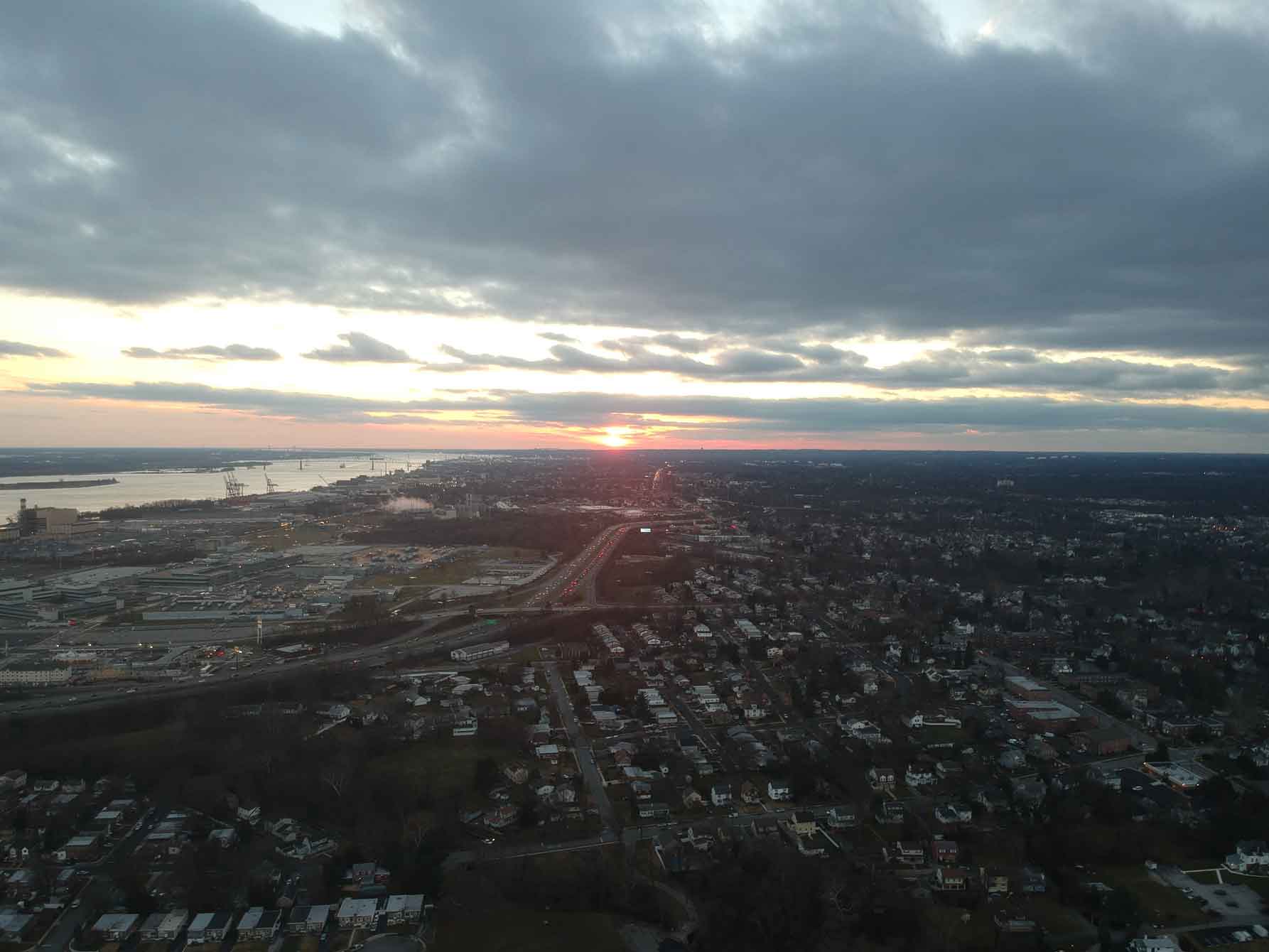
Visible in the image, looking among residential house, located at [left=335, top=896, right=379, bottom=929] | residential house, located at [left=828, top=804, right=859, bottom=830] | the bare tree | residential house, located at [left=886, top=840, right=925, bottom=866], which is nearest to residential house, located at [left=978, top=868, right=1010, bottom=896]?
residential house, located at [left=886, top=840, right=925, bottom=866]

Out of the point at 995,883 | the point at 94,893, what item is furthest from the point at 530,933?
the point at 995,883

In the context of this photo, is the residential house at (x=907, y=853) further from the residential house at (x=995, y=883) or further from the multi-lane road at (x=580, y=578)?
the multi-lane road at (x=580, y=578)

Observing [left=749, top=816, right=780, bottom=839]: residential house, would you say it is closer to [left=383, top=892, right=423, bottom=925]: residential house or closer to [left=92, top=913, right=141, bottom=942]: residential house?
[left=383, top=892, right=423, bottom=925]: residential house

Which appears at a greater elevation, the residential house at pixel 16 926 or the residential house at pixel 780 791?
the residential house at pixel 780 791

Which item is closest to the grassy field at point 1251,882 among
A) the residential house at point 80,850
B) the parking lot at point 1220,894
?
the parking lot at point 1220,894

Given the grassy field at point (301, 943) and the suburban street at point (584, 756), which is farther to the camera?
the suburban street at point (584, 756)

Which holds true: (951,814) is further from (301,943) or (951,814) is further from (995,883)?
(301,943)

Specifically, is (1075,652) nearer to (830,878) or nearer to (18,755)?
(830,878)
